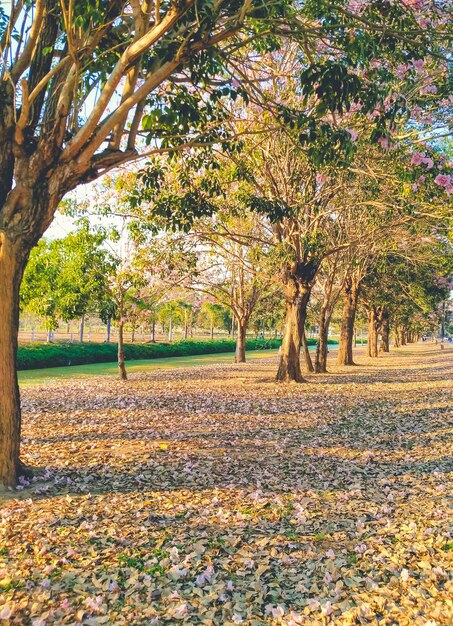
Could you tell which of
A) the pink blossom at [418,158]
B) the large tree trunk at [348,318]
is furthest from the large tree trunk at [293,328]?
the large tree trunk at [348,318]

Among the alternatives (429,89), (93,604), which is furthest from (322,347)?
(93,604)

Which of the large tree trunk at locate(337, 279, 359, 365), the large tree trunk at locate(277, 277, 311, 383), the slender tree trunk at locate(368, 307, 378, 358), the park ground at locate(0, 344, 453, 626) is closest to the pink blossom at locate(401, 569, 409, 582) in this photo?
the park ground at locate(0, 344, 453, 626)

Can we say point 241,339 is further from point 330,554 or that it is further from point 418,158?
point 330,554

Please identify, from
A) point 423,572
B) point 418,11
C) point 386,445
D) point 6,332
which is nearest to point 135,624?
point 423,572

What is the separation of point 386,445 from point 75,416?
25.3 ft

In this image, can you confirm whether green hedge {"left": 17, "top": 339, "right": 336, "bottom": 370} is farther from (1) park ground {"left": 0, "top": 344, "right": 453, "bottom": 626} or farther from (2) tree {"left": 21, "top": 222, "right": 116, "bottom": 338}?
(1) park ground {"left": 0, "top": 344, "right": 453, "bottom": 626}

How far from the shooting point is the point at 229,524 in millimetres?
5992

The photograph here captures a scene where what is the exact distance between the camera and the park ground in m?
4.26

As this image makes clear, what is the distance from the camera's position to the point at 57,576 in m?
4.67

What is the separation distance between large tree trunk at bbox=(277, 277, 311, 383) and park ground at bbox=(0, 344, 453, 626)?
26.0 ft

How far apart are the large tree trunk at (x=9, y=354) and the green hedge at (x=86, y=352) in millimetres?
24670

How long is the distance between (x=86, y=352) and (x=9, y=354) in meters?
32.2

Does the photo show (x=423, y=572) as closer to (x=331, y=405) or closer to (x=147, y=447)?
(x=147, y=447)

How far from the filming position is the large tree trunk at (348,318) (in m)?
31.9
